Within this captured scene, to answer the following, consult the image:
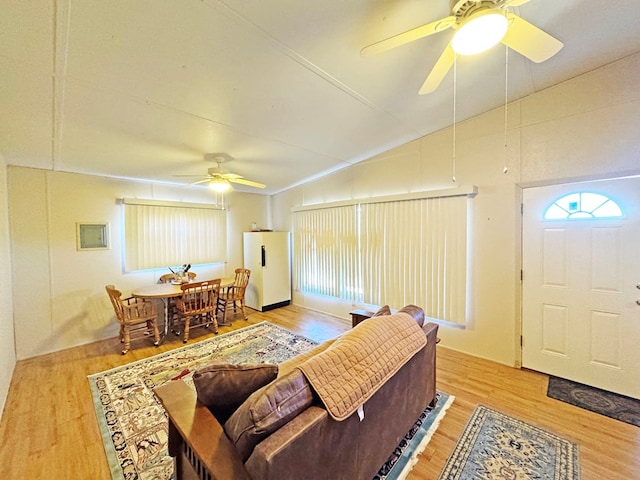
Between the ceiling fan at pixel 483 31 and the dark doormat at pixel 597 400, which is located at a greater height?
the ceiling fan at pixel 483 31

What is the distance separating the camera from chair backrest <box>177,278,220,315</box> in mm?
3857

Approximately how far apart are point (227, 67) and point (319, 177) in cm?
318

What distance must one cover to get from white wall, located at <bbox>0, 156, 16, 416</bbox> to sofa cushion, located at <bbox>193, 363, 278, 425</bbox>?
2454 millimetres

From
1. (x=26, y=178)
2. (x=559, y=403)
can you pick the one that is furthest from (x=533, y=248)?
(x=26, y=178)

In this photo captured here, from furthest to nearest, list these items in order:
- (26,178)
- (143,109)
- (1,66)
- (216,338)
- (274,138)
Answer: (216,338), (26,178), (274,138), (143,109), (1,66)

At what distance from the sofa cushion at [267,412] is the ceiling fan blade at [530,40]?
2023mm

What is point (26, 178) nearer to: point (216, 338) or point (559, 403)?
point (216, 338)

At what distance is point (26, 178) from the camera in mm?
3412

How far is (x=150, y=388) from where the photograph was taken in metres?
2.62

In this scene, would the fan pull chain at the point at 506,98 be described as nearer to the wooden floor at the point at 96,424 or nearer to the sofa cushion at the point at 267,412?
the wooden floor at the point at 96,424

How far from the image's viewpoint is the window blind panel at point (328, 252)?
14.8 feet

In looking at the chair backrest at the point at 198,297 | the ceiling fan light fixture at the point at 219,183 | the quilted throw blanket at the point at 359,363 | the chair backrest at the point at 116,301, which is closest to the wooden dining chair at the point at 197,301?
the chair backrest at the point at 198,297

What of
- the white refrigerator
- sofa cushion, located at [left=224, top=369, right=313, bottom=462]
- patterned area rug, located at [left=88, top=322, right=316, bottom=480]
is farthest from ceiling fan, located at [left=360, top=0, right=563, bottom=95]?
the white refrigerator

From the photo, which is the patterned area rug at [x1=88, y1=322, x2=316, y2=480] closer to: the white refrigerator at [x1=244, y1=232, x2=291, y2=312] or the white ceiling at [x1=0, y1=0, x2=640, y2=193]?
the white refrigerator at [x1=244, y1=232, x2=291, y2=312]
